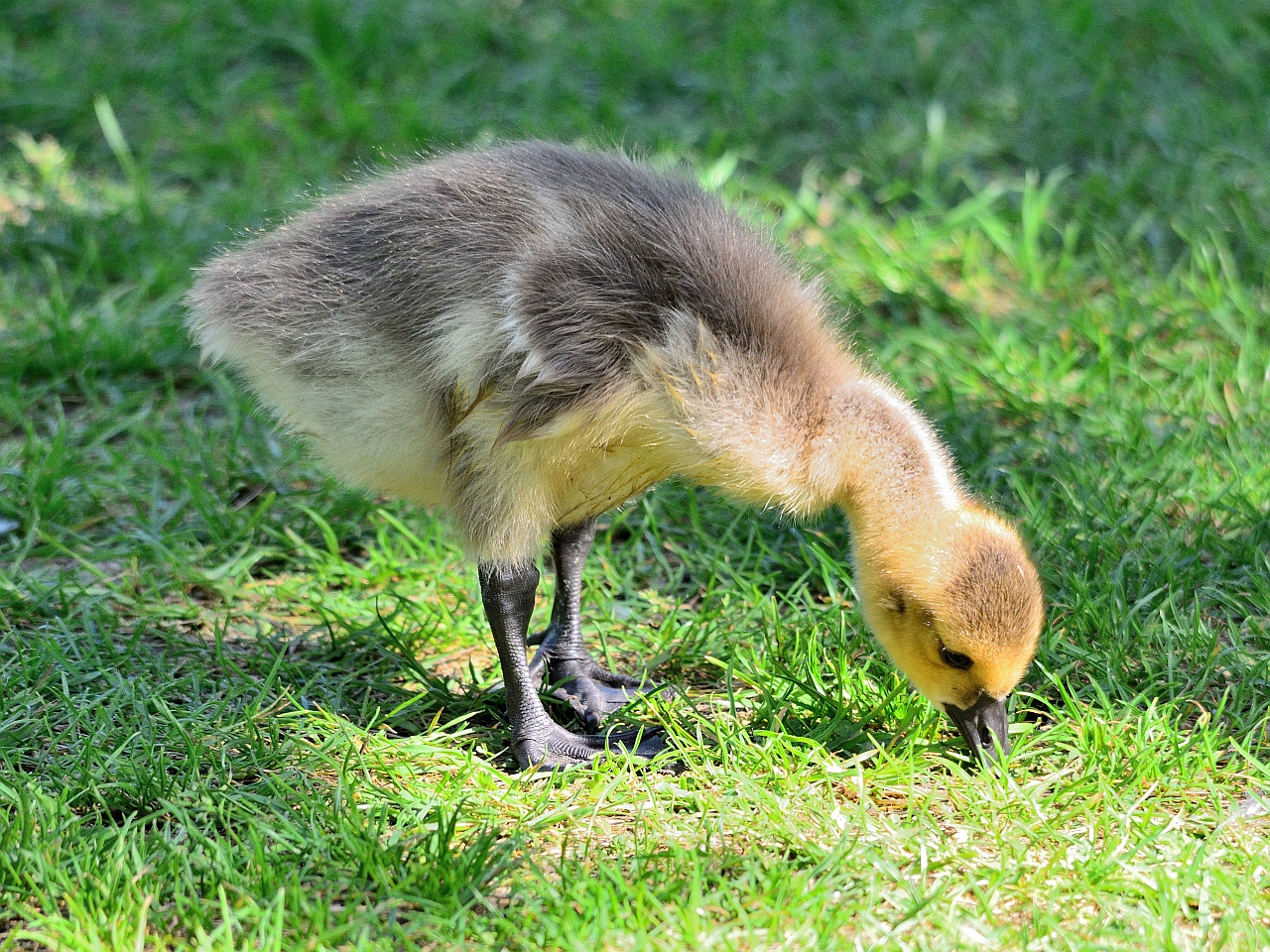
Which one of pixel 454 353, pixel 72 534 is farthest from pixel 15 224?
pixel 454 353

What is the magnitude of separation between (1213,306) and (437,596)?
2781 millimetres

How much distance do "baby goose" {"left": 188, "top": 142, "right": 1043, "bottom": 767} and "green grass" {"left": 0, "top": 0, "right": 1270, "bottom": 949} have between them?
311 millimetres

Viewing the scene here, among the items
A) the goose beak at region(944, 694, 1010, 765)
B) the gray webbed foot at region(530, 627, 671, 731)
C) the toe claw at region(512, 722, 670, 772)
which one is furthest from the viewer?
the gray webbed foot at region(530, 627, 671, 731)

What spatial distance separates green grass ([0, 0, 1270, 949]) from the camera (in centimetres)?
241

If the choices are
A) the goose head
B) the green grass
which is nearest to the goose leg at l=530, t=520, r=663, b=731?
the green grass

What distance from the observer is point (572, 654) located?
129 inches

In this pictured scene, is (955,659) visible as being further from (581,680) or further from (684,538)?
(684,538)

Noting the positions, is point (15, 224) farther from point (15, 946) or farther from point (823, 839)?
point (823, 839)

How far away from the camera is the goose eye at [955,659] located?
264 centimetres

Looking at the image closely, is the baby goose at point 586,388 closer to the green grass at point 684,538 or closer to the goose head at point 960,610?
the goose head at point 960,610

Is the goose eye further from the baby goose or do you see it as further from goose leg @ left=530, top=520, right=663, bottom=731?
goose leg @ left=530, top=520, right=663, bottom=731

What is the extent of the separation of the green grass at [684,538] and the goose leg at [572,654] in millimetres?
163

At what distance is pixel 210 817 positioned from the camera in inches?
102

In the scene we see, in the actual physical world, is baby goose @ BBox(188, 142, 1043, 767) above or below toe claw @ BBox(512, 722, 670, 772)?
above
